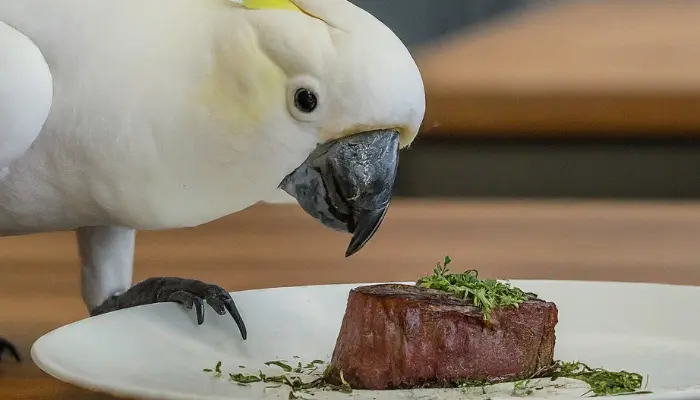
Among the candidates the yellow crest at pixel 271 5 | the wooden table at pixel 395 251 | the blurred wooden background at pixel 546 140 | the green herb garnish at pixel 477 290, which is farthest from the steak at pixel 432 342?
the blurred wooden background at pixel 546 140

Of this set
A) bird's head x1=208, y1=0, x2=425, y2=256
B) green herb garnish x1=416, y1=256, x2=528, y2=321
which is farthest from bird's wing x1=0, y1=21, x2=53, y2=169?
green herb garnish x1=416, y1=256, x2=528, y2=321

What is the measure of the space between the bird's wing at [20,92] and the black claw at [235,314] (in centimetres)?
23

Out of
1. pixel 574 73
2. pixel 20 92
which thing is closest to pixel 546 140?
pixel 574 73

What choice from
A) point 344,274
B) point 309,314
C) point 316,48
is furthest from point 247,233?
point 316,48

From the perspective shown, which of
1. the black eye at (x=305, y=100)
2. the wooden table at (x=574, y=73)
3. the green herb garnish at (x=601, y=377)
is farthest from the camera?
the wooden table at (x=574, y=73)

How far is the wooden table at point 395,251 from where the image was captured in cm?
125

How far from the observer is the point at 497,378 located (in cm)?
72

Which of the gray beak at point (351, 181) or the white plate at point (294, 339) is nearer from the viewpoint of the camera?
the white plate at point (294, 339)

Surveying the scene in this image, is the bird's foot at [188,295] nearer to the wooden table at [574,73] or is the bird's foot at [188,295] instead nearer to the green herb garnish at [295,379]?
the green herb garnish at [295,379]

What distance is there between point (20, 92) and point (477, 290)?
412mm

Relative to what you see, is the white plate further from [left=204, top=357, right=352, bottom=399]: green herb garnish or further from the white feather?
the white feather

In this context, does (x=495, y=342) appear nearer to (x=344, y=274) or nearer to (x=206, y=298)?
(x=206, y=298)

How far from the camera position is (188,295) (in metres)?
0.83

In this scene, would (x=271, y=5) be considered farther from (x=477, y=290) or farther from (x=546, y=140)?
(x=546, y=140)
